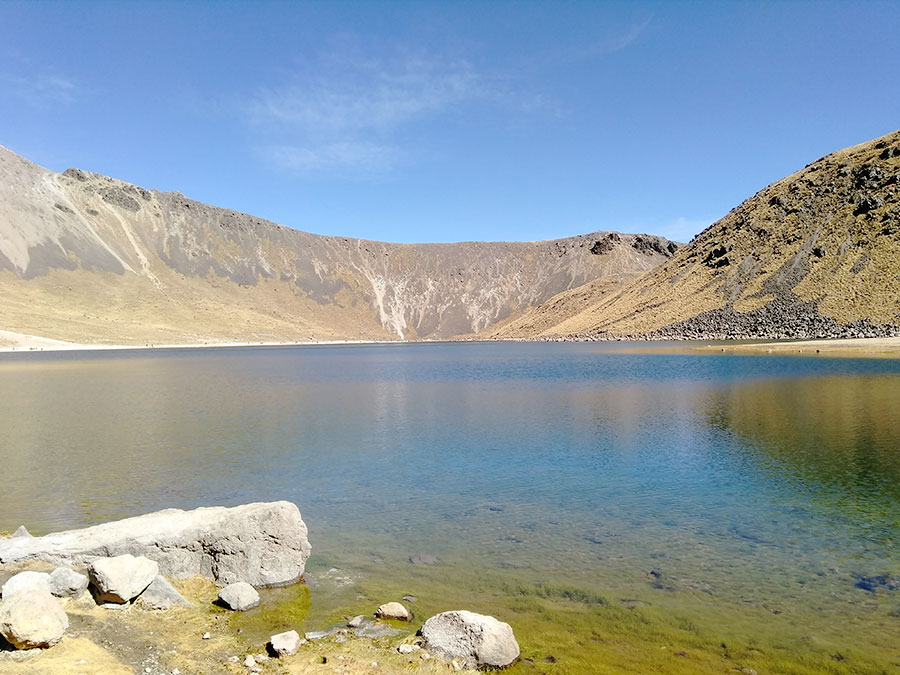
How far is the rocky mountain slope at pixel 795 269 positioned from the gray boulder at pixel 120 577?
3944 inches

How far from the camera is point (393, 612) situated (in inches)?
402

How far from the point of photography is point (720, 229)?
141125 millimetres

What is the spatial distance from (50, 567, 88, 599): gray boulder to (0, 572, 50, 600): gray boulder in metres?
0.12

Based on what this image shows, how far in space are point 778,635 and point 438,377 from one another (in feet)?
169

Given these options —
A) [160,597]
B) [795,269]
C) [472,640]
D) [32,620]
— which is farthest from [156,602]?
[795,269]

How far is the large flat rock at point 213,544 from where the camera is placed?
11547 millimetres

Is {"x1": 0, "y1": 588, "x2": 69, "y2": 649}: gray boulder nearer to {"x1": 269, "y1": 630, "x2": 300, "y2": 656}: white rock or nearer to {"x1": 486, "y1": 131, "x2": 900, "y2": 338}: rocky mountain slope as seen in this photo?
{"x1": 269, "y1": 630, "x2": 300, "y2": 656}: white rock

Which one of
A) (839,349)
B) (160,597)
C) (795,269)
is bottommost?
(160,597)

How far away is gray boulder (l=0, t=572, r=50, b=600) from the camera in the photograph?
905 cm

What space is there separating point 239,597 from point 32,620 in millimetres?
3308

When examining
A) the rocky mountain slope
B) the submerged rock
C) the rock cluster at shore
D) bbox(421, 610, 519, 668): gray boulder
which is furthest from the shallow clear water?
→ the rocky mountain slope

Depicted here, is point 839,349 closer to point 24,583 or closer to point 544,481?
point 544,481

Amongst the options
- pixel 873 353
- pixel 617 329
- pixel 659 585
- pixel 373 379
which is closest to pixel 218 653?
pixel 659 585

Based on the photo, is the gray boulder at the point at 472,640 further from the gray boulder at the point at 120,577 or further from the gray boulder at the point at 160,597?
the gray boulder at the point at 120,577
